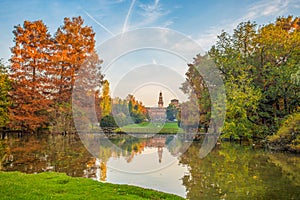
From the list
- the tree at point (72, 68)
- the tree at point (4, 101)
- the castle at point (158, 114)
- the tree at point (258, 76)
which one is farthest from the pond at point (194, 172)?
the castle at point (158, 114)

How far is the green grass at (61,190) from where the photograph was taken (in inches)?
231

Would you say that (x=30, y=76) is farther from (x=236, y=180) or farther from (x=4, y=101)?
(x=236, y=180)

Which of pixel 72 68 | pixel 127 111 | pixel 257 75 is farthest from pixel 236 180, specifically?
pixel 127 111

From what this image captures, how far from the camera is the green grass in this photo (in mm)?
5859

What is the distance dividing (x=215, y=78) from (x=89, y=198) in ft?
65.4

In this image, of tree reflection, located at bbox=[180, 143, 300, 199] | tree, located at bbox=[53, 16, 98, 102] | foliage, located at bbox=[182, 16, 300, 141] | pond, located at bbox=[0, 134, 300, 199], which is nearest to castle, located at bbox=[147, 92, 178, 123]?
tree, located at bbox=[53, 16, 98, 102]

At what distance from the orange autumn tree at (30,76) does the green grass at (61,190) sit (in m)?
20.2

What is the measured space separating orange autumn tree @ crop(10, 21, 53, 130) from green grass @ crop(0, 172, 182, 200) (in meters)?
20.2

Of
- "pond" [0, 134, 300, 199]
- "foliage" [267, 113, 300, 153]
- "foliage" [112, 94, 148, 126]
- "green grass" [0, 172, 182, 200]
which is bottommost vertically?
"pond" [0, 134, 300, 199]

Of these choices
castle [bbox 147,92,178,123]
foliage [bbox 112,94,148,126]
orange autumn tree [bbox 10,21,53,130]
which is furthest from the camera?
castle [bbox 147,92,178,123]

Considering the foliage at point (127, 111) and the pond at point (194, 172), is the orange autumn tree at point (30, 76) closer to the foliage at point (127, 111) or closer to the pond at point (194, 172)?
the foliage at point (127, 111)

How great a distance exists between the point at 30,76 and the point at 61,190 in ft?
76.6

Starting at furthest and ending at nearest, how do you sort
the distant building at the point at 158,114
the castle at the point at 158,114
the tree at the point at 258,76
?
the distant building at the point at 158,114
the castle at the point at 158,114
the tree at the point at 258,76

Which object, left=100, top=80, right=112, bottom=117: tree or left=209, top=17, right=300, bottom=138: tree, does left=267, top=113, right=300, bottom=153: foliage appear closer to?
left=209, top=17, right=300, bottom=138: tree
